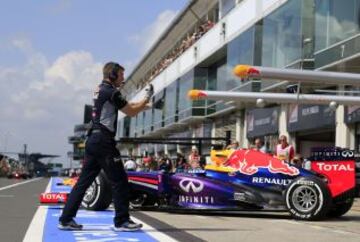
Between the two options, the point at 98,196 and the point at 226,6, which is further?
the point at 226,6

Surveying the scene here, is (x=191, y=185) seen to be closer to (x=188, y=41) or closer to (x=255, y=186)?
(x=255, y=186)

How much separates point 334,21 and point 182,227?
15274 millimetres

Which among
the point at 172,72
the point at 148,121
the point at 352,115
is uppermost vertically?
the point at 172,72

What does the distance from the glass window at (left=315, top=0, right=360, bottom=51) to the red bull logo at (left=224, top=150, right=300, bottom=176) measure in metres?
10.5

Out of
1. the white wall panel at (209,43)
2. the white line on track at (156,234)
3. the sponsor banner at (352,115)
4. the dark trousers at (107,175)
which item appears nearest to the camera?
the white line on track at (156,234)

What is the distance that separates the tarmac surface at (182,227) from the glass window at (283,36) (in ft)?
46.1

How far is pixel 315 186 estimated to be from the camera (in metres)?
11.5

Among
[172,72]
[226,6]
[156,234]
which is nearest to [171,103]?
[172,72]

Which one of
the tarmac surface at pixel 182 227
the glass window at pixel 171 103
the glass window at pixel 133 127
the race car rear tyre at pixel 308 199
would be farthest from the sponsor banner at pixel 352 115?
the glass window at pixel 133 127

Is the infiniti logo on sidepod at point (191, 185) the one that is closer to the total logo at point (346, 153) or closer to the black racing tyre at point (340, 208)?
the black racing tyre at point (340, 208)

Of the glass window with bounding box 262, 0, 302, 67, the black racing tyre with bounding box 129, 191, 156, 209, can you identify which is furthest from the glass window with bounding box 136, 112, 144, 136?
the black racing tyre with bounding box 129, 191, 156, 209

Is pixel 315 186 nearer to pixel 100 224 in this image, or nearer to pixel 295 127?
pixel 100 224

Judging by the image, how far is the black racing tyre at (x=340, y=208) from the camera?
481 inches

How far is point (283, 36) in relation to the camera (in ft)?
90.1
